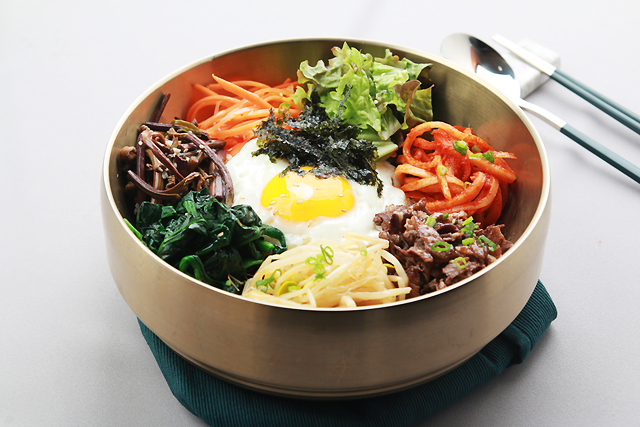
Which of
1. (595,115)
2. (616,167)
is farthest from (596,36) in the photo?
(616,167)

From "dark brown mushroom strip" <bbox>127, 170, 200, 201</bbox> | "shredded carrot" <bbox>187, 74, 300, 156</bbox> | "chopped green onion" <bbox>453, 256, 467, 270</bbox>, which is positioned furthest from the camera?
"shredded carrot" <bbox>187, 74, 300, 156</bbox>

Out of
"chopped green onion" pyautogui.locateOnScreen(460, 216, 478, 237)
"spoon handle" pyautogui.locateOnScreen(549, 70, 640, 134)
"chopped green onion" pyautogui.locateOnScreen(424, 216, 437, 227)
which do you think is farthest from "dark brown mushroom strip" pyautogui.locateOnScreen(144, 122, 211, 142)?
"spoon handle" pyautogui.locateOnScreen(549, 70, 640, 134)

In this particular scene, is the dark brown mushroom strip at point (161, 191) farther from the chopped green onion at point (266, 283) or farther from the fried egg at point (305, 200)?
the chopped green onion at point (266, 283)

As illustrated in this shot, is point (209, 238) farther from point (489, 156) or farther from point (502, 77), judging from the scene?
point (502, 77)

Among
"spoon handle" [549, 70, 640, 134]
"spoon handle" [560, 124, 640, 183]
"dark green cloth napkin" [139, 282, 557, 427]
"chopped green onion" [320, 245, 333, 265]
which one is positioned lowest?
"dark green cloth napkin" [139, 282, 557, 427]

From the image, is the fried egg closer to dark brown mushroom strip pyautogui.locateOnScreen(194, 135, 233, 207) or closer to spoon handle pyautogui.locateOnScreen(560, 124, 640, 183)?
dark brown mushroom strip pyautogui.locateOnScreen(194, 135, 233, 207)

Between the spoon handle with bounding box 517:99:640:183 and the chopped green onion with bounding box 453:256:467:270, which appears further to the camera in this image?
the spoon handle with bounding box 517:99:640:183
